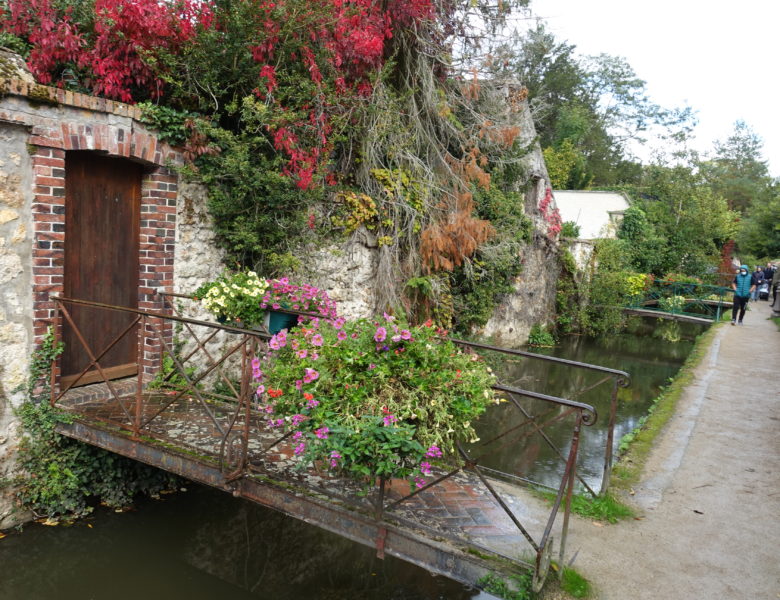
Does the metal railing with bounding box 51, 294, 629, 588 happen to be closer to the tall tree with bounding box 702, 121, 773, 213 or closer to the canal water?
the canal water

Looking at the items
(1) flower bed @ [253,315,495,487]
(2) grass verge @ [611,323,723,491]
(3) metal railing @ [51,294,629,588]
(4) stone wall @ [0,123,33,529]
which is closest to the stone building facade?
(4) stone wall @ [0,123,33,529]

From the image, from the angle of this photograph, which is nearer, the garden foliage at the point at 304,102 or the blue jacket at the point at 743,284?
the garden foliage at the point at 304,102

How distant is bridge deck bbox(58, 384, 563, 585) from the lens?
328cm

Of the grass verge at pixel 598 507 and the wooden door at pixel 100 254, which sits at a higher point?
the wooden door at pixel 100 254

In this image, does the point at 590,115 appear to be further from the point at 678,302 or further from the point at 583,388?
the point at 583,388

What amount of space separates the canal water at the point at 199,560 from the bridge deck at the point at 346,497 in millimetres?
841

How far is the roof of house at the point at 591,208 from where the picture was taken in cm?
2238

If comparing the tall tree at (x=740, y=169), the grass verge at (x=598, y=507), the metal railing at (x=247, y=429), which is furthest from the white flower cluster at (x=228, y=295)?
the tall tree at (x=740, y=169)

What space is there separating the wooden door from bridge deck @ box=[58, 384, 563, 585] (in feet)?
1.69

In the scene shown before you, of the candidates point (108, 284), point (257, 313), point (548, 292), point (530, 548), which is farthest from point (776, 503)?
point (548, 292)

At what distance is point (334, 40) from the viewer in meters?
6.27

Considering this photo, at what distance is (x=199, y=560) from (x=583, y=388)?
737cm

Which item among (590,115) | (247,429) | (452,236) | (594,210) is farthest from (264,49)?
(590,115)

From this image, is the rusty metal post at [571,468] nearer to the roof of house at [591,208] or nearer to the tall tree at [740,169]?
the roof of house at [591,208]
